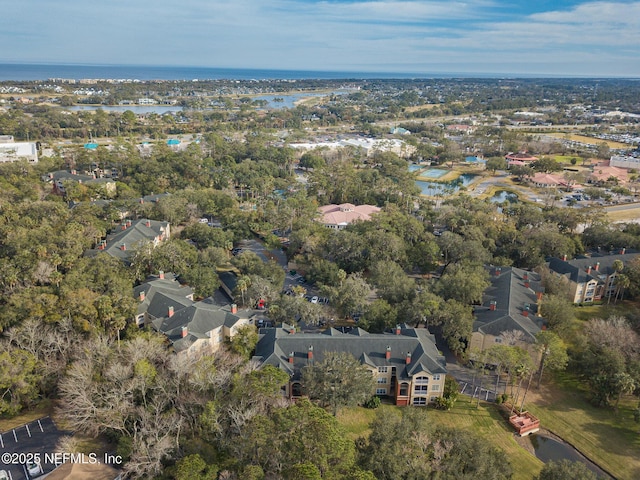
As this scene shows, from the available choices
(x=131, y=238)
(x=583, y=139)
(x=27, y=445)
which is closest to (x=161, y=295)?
(x=131, y=238)

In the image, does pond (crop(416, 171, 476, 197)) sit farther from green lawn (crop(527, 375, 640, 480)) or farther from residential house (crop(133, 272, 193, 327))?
residential house (crop(133, 272, 193, 327))

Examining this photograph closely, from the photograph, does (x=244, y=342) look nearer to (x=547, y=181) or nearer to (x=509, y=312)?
(x=509, y=312)

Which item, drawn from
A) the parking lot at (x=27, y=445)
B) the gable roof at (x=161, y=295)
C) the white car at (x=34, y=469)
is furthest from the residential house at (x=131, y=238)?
the white car at (x=34, y=469)

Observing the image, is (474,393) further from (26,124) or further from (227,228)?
(26,124)

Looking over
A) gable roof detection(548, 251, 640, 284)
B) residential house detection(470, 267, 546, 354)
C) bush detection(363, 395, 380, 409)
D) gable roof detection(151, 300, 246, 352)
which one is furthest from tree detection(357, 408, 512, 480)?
gable roof detection(548, 251, 640, 284)

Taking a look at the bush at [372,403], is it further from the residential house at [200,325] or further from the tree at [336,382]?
the residential house at [200,325]

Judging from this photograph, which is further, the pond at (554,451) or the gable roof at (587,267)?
the gable roof at (587,267)

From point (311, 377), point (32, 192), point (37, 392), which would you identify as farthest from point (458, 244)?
point (32, 192)
